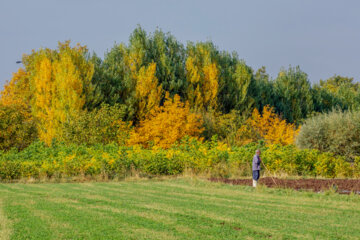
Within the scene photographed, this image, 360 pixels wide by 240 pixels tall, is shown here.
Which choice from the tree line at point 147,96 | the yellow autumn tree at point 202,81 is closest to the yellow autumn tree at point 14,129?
the tree line at point 147,96

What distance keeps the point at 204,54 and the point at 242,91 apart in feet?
14.1

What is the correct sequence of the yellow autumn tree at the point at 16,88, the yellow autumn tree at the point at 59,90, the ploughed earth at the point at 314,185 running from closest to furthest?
the ploughed earth at the point at 314,185
the yellow autumn tree at the point at 59,90
the yellow autumn tree at the point at 16,88

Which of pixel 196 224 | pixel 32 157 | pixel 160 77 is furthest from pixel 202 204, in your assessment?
pixel 160 77

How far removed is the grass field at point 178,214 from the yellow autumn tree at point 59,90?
16451mm

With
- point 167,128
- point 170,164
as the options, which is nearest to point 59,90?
point 167,128

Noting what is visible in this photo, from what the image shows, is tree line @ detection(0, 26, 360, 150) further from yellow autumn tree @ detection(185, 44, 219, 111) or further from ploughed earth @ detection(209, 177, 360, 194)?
ploughed earth @ detection(209, 177, 360, 194)

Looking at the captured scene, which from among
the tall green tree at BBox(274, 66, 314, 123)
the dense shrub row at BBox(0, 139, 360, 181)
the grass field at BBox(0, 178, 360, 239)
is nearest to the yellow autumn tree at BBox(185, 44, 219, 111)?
the tall green tree at BBox(274, 66, 314, 123)

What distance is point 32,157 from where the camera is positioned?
68.6 ft

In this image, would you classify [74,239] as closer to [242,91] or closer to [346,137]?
[346,137]

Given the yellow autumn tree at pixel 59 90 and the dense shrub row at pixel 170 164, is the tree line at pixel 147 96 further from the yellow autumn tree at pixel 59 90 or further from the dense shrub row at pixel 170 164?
the dense shrub row at pixel 170 164

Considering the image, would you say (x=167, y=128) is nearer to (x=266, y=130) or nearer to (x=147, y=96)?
(x=147, y=96)

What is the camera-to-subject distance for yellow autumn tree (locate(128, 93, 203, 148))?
2822 cm

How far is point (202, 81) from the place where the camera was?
34.7 metres

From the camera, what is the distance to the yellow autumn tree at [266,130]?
104 ft
